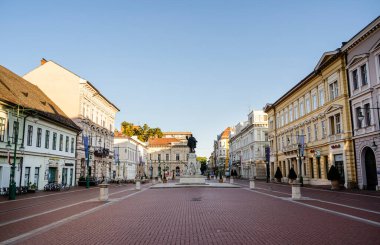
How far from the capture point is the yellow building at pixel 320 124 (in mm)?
32906

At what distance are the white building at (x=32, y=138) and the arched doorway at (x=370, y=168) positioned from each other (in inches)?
1164

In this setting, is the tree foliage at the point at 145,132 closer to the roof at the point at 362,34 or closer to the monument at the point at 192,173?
the monument at the point at 192,173

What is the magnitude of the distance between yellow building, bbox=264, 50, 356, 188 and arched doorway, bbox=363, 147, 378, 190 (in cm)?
171

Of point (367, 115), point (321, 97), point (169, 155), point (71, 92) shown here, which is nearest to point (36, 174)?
point (71, 92)

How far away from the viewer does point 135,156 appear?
8144cm

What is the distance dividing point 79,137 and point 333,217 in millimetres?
37556

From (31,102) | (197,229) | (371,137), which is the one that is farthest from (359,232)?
(31,102)

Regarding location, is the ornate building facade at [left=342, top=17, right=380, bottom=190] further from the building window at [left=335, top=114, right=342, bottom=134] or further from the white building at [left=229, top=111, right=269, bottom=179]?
the white building at [left=229, top=111, right=269, bottom=179]

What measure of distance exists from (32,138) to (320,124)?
32.3 m

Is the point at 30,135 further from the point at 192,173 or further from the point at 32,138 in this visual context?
the point at 192,173

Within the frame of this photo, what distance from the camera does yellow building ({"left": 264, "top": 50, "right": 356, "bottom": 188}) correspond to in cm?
3291

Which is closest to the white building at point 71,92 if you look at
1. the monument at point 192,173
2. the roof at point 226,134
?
the monument at point 192,173

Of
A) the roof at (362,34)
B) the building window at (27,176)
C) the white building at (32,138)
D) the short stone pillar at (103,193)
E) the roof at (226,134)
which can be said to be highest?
the roof at (226,134)

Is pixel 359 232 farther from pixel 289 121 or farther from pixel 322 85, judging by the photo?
pixel 289 121
